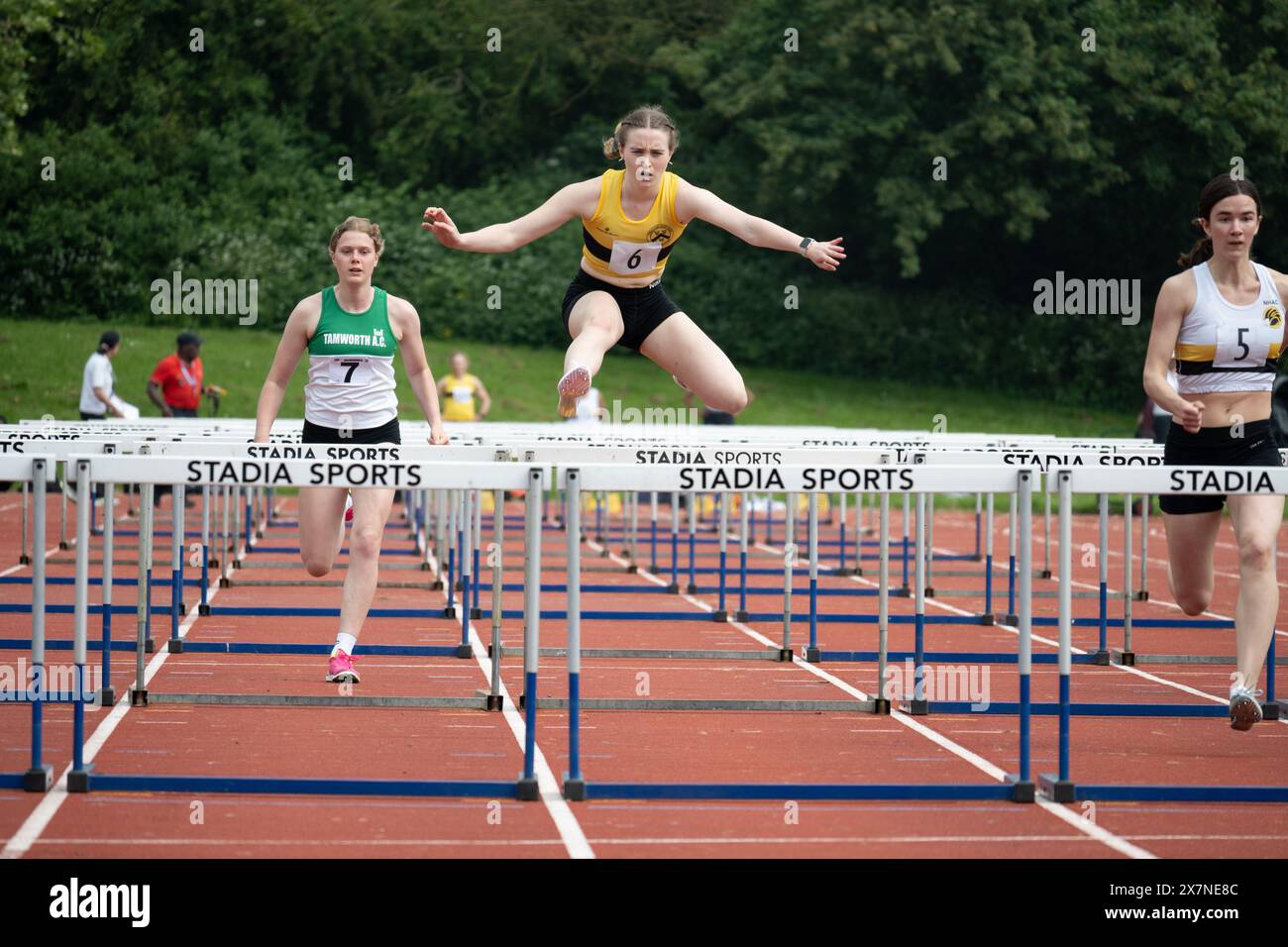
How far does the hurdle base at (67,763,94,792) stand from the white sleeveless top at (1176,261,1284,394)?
4426 mm

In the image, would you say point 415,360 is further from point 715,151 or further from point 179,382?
point 715,151

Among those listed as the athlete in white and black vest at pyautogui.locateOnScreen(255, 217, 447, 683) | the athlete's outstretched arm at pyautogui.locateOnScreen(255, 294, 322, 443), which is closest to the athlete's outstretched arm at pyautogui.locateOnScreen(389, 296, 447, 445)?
the athlete in white and black vest at pyautogui.locateOnScreen(255, 217, 447, 683)

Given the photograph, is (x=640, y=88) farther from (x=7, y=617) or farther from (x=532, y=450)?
(x=532, y=450)

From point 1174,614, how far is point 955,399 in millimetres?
19493

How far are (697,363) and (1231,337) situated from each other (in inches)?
89.0

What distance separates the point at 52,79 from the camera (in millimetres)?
35562

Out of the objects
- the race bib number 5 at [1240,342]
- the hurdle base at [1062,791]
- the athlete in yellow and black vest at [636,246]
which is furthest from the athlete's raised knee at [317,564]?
the race bib number 5 at [1240,342]

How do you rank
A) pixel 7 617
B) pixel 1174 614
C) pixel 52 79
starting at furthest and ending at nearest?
1. pixel 52 79
2. pixel 1174 614
3. pixel 7 617

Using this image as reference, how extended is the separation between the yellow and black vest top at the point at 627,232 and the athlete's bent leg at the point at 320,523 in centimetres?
158

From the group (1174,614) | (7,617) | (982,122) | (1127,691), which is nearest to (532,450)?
(1127,691)

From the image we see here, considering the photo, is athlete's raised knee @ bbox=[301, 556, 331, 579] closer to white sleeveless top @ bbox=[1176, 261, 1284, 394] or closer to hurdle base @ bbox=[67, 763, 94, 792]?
hurdle base @ bbox=[67, 763, 94, 792]

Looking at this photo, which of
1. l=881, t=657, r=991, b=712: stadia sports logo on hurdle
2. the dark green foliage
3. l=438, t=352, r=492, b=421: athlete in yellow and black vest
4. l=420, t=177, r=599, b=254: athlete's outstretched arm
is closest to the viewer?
l=420, t=177, r=599, b=254: athlete's outstretched arm

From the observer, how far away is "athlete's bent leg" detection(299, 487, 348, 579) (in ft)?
25.1
